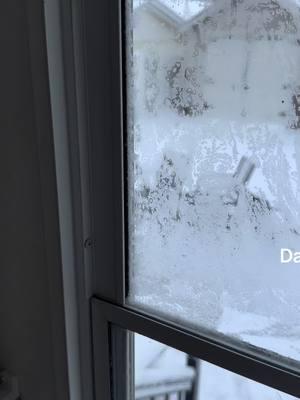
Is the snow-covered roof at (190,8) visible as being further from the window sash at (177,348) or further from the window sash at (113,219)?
the window sash at (177,348)

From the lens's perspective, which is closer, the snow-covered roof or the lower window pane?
the snow-covered roof

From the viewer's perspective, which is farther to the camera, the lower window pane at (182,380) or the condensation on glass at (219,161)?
the lower window pane at (182,380)

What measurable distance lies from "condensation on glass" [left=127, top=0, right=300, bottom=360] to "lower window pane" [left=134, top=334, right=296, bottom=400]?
0.11m

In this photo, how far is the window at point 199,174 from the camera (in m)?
0.69

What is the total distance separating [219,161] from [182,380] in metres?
0.50

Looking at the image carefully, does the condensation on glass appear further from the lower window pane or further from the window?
the lower window pane

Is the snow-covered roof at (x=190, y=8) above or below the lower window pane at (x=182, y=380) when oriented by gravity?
above

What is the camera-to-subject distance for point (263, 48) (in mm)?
667

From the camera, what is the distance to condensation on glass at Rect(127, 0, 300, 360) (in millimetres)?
678

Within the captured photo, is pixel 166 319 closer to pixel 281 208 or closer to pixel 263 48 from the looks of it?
pixel 281 208

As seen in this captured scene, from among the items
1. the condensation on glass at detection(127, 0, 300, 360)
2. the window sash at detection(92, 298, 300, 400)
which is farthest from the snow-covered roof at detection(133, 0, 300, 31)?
the window sash at detection(92, 298, 300, 400)

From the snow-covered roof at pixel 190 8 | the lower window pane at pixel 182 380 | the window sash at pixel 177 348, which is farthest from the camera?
the lower window pane at pixel 182 380

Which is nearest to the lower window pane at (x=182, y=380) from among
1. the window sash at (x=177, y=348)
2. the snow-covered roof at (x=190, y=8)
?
the window sash at (x=177, y=348)

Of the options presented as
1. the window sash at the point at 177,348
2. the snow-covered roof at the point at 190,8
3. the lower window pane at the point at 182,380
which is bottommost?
the lower window pane at the point at 182,380
